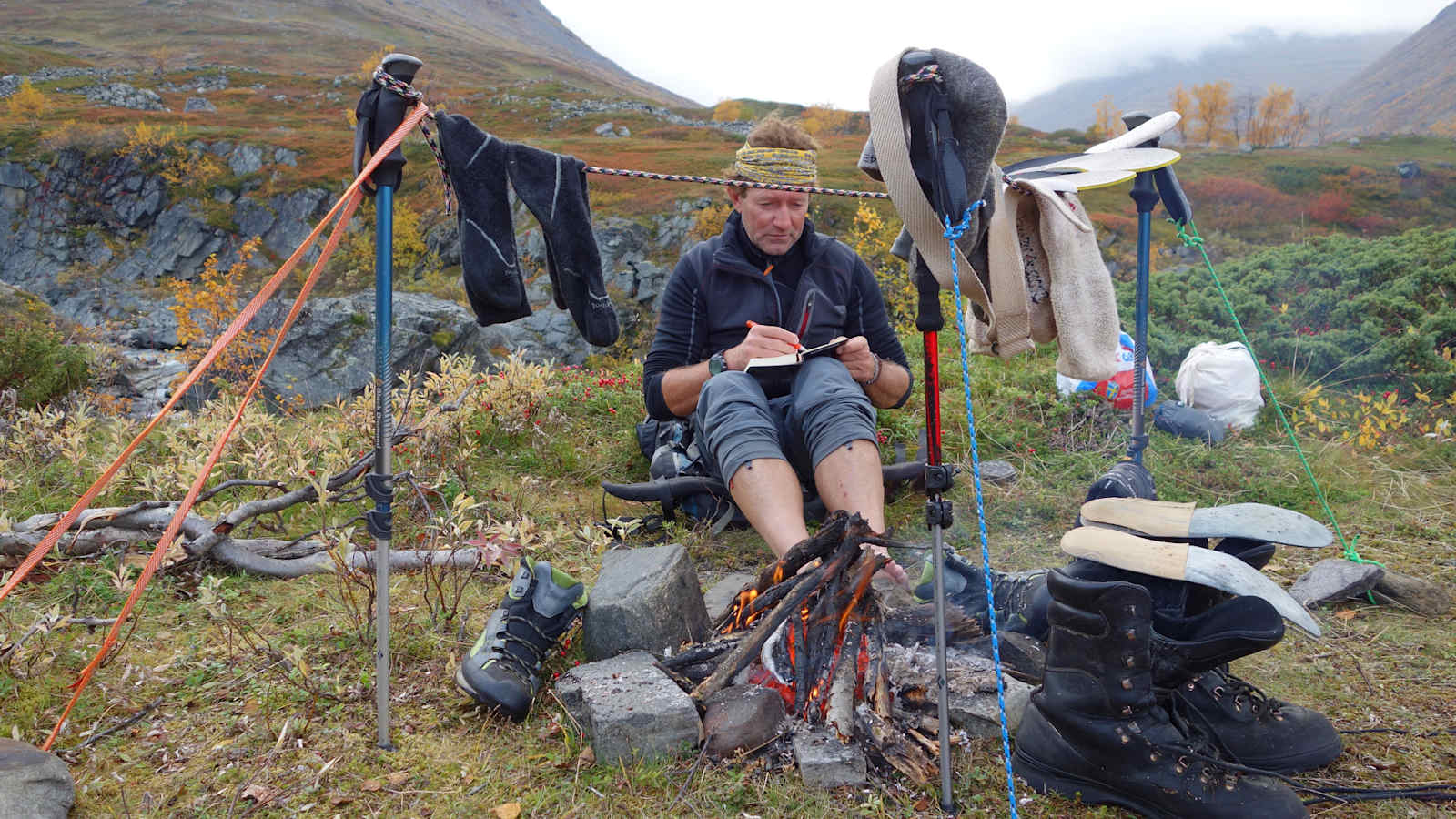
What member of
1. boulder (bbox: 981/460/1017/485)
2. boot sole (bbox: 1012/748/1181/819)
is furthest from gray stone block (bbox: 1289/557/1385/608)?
boot sole (bbox: 1012/748/1181/819)

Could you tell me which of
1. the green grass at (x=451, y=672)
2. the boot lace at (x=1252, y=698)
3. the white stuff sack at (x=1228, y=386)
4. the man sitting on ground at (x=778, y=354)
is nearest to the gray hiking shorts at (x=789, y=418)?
the man sitting on ground at (x=778, y=354)

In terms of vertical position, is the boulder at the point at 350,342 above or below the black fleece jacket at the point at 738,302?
below

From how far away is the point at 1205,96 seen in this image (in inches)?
2418

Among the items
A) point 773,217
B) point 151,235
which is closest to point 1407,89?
point 151,235

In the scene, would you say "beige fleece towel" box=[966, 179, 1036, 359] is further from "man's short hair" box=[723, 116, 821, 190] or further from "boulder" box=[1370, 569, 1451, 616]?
"boulder" box=[1370, 569, 1451, 616]

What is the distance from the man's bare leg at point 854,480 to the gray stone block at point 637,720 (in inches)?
33.7

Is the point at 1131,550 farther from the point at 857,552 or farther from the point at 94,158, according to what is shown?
the point at 94,158

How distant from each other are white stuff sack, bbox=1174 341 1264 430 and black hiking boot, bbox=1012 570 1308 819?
11.3 ft

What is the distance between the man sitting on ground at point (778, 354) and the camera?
256 cm

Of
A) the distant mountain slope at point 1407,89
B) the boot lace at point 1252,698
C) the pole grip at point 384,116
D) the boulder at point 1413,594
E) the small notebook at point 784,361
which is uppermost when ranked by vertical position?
the distant mountain slope at point 1407,89

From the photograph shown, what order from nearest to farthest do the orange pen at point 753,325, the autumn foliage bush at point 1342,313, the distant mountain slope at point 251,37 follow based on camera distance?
the orange pen at point 753,325
the autumn foliage bush at point 1342,313
the distant mountain slope at point 251,37

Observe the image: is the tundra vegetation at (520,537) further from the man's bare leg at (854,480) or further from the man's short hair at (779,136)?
the man's short hair at (779,136)

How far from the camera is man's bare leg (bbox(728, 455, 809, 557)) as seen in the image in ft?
7.86

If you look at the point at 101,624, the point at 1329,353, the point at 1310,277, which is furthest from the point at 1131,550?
the point at 1310,277
